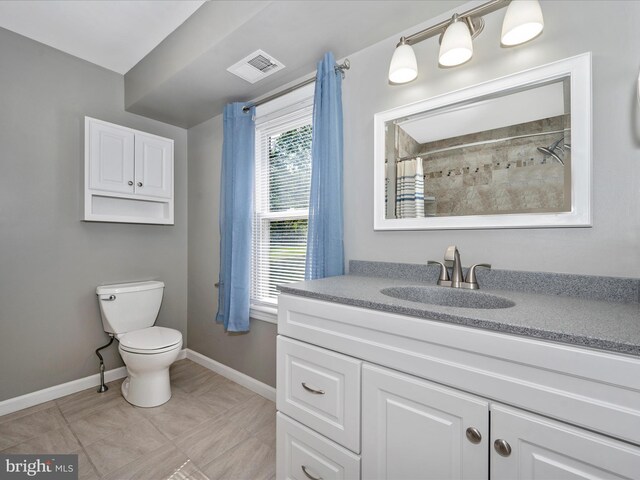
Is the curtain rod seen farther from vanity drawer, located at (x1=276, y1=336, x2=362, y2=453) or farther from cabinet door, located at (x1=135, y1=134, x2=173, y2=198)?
vanity drawer, located at (x1=276, y1=336, x2=362, y2=453)

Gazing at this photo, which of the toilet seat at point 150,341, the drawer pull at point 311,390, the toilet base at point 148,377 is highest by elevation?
the drawer pull at point 311,390

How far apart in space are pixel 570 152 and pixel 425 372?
99 centimetres

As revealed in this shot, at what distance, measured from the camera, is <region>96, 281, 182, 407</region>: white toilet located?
6.46 feet

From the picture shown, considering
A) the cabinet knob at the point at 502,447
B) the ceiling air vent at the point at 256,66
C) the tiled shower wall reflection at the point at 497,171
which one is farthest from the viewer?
the ceiling air vent at the point at 256,66

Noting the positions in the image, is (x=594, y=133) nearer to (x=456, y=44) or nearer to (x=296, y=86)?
(x=456, y=44)

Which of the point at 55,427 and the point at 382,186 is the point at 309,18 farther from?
the point at 55,427

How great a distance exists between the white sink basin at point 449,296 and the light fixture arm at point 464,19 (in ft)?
3.62

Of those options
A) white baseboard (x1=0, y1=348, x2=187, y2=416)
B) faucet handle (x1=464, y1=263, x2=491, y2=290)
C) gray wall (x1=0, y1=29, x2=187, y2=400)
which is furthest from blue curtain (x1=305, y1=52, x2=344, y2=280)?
white baseboard (x1=0, y1=348, x2=187, y2=416)

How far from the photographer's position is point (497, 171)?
1.30m

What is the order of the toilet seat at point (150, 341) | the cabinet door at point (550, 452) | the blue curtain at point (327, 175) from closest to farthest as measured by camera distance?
the cabinet door at point (550, 452)
the blue curtain at point (327, 175)
the toilet seat at point (150, 341)

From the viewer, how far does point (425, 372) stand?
0.92 m

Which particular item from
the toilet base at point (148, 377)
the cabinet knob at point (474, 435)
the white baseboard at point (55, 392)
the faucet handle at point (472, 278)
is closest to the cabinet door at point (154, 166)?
the toilet base at point (148, 377)

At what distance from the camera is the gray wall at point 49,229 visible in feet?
6.47
